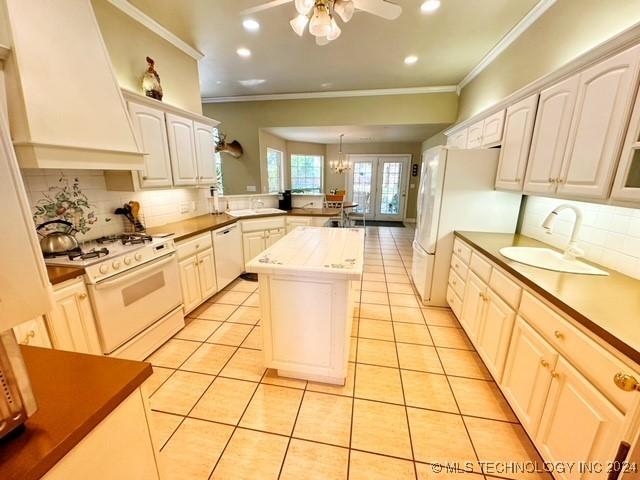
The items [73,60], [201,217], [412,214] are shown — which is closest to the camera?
[73,60]

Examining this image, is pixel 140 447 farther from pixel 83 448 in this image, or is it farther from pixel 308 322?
pixel 308 322

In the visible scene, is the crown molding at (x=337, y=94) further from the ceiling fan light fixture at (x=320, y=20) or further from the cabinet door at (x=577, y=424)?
the cabinet door at (x=577, y=424)

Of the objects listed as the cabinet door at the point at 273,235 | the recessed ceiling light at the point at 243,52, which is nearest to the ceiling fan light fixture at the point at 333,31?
the recessed ceiling light at the point at 243,52

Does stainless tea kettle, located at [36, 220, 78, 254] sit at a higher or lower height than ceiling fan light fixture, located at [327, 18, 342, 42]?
lower

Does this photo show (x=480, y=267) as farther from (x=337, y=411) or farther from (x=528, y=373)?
(x=337, y=411)

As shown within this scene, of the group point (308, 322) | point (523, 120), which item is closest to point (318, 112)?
point (523, 120)

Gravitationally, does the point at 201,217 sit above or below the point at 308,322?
above

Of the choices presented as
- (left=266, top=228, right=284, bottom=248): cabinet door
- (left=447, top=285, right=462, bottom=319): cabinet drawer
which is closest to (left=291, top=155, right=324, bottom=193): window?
(left=266, top=228, right=284, bottom=248): cabinet door

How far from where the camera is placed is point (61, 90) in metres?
1.53

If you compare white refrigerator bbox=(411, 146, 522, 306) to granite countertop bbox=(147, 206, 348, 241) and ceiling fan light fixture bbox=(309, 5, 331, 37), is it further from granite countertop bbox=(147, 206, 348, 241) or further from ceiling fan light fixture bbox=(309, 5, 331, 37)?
granite countertop bbox=(147, 206, 348, 241)

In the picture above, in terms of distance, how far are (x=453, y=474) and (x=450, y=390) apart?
0.57 m

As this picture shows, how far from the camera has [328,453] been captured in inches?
55.8

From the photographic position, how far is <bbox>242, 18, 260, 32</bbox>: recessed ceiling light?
98.9 inches

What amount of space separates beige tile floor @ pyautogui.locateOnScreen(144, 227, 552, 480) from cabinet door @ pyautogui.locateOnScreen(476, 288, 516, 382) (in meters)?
0.19
